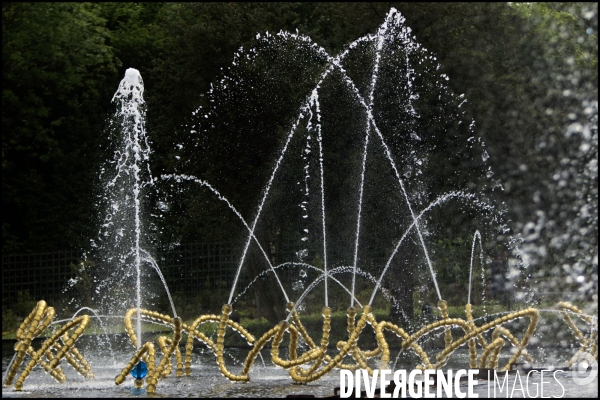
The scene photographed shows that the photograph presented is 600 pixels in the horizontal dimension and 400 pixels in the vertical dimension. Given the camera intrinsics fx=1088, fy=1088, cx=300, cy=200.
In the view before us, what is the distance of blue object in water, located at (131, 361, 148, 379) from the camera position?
11742mm

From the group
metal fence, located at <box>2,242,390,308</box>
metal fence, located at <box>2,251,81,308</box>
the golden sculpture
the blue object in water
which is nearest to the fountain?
metal fence, located at <box>2,242,390,308</box>

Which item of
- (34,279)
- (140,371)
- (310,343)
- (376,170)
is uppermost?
(376,170)

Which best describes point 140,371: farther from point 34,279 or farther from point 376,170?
point 34,279

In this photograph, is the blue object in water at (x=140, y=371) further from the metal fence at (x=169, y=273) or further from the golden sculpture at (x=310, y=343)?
the metal fence at (x=169, y=273)

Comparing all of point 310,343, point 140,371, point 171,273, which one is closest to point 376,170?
point 171,273

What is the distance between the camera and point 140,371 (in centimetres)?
1177

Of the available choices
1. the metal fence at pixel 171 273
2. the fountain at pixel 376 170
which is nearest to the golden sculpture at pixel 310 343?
the fountain at pixel 376 170

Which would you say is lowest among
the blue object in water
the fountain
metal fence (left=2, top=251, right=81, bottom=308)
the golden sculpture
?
the blue object in water

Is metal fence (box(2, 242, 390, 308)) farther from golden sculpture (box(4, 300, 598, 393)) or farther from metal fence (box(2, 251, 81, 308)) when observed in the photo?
golden sculpture (box(4, 300, 598, 393))

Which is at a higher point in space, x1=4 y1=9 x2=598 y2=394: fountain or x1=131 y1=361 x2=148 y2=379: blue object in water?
x1=4 y1=9 x2=598 y2=394: fountain

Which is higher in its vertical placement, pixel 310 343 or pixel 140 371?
pixel 310 343

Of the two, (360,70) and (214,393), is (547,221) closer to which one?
(360,70)

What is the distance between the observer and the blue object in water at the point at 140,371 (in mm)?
11742

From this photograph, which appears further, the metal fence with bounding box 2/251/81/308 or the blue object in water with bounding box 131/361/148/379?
the metal fence with bounding box 2/251/81/308
